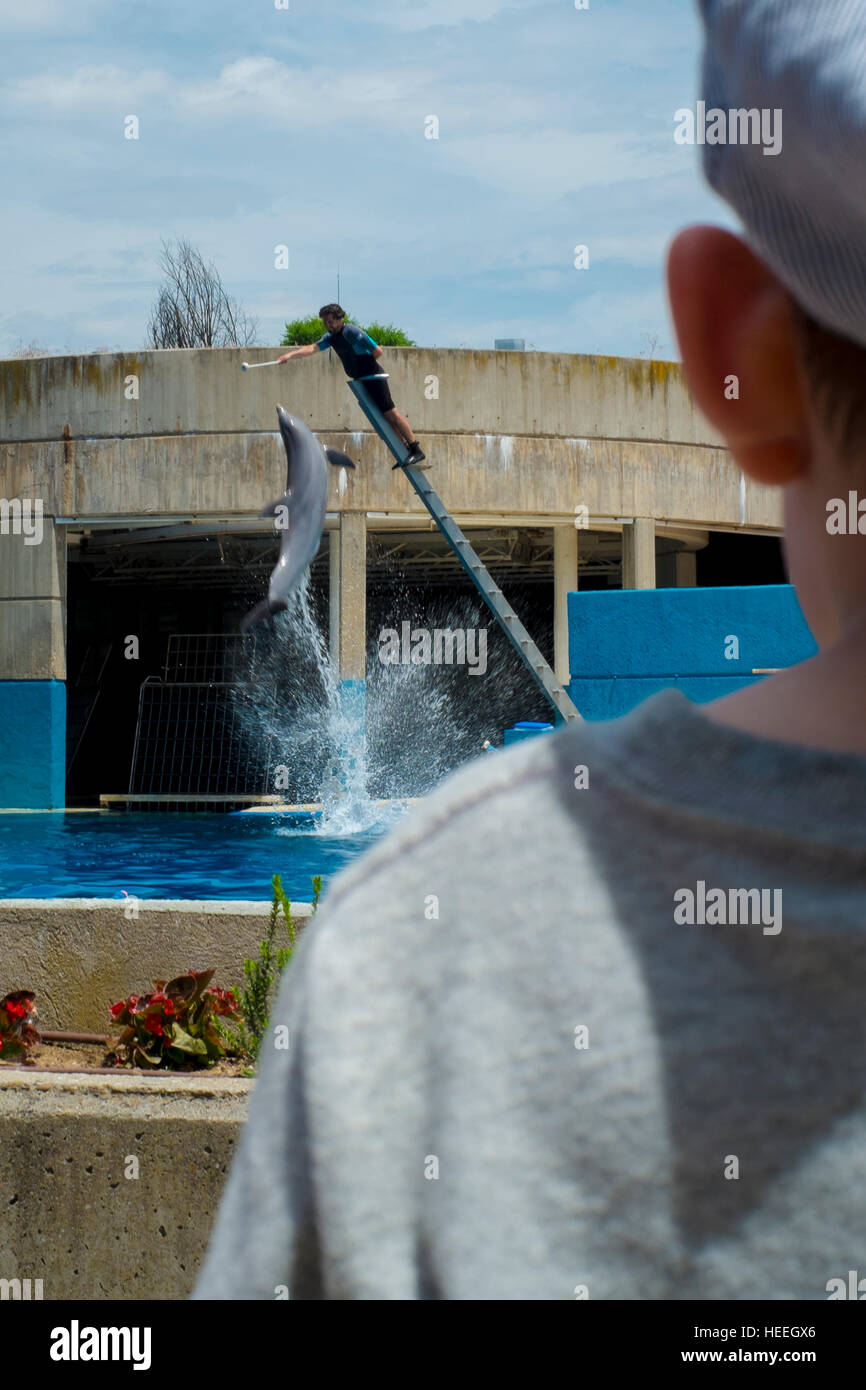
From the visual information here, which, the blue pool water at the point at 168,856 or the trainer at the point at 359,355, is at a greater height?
the trainer at the point at 359,355

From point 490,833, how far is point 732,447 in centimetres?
25

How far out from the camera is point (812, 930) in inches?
23.5

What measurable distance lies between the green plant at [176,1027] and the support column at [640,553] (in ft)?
51.2

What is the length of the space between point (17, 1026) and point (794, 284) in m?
4.20

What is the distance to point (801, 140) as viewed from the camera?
0.60 meters

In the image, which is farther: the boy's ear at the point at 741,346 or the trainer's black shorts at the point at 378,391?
the trainer's black shorts at the point at 378,391

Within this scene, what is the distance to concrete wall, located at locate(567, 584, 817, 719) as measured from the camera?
48.3ft

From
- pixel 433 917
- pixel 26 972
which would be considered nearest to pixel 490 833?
pixel 433 917

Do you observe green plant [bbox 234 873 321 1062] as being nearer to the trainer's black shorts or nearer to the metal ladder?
the metal ladder

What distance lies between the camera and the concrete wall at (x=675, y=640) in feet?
48.3

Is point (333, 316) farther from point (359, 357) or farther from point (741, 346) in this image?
point (741, 346)
